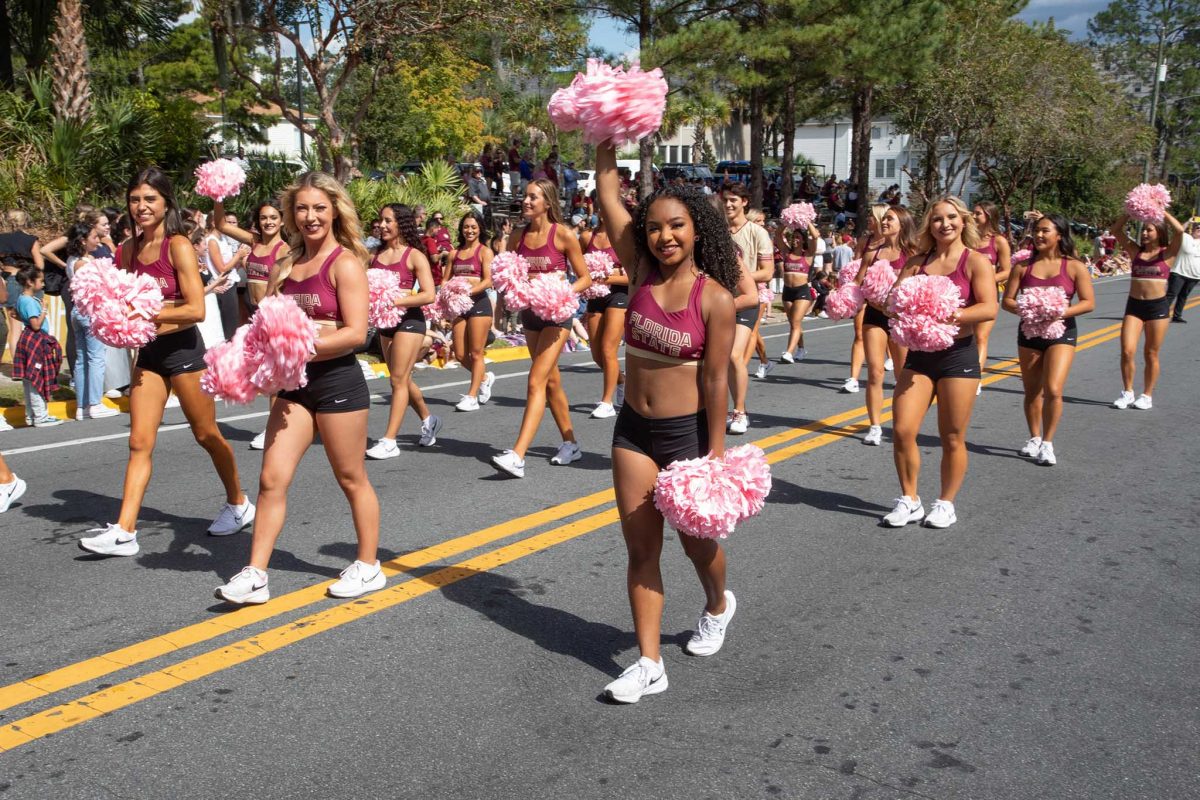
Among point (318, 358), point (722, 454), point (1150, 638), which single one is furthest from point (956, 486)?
point (318, 358)

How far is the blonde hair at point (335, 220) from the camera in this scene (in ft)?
15.6

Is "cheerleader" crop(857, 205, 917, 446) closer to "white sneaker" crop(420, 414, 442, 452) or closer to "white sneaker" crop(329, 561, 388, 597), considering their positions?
"white sneaker" crop(420, 414, 442, 452)

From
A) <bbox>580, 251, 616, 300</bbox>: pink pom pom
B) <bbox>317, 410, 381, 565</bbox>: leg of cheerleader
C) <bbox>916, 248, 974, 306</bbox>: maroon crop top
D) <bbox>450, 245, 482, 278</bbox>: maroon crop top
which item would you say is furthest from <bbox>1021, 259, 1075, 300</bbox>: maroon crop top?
<bbox>317, 410, 381, 565</bbox>: leg of cheerleader

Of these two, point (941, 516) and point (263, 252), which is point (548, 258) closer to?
point (263, 252)

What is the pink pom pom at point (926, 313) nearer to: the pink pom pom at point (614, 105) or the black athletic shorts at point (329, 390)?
the pink pom pom at point (614, 105)

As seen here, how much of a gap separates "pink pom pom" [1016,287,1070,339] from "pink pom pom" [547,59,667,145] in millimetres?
5191

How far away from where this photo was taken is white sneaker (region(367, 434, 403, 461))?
8.04 meters

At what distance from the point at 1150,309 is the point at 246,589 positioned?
9.16 meters

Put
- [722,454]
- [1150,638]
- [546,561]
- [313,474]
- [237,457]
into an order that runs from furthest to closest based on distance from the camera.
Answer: [237,457]
[313,474]
[546,561]
[1150,638]
[722,454]

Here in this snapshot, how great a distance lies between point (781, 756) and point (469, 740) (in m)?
1.03

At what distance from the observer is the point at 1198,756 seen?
368cm

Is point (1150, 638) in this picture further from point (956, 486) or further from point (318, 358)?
point (318, 358)

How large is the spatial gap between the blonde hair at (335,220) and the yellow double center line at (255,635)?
1.45m

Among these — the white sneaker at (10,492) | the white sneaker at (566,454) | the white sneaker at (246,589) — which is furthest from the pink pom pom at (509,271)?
the white sneaker at (246,589)
